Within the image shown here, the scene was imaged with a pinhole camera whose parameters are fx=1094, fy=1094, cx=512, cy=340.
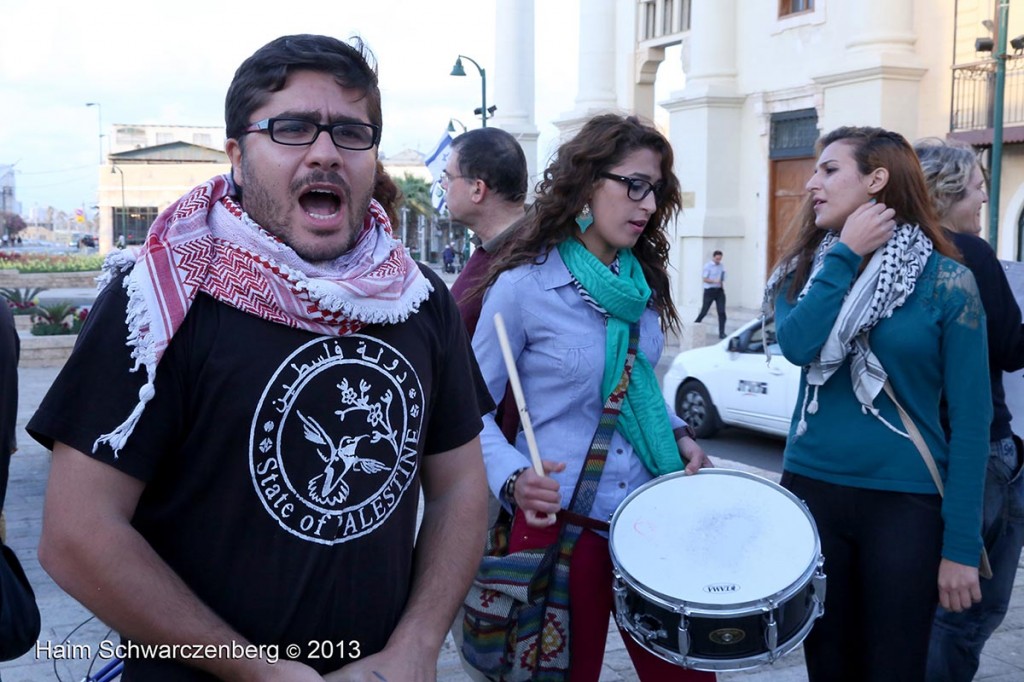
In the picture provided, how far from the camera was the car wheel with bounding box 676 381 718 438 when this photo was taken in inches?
446

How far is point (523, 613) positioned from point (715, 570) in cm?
55

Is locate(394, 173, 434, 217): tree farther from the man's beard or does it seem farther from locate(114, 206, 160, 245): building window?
the man's beard

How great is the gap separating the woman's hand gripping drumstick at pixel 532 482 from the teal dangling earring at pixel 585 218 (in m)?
0.52

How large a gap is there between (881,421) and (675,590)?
891 mm

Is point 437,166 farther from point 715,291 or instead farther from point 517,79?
point 517,79

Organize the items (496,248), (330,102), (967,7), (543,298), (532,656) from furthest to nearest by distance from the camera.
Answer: (967,7), (496,248), (543,298), (532,656), (330,102)

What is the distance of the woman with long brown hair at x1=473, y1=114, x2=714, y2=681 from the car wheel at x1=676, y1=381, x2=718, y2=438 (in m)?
→ 8.05

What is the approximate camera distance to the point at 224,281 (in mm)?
1971

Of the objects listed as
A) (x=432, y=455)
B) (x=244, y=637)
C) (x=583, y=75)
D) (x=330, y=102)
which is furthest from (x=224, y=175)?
(x=583, y=75)

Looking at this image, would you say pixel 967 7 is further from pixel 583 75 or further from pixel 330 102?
pixel 330 102

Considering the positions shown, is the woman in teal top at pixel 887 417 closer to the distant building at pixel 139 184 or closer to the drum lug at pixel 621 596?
the drum lug at pixel 621 596

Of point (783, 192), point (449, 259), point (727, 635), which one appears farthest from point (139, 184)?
point (727, 635)

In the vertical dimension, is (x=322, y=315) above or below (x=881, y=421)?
above

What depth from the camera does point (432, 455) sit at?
240 centimetres
